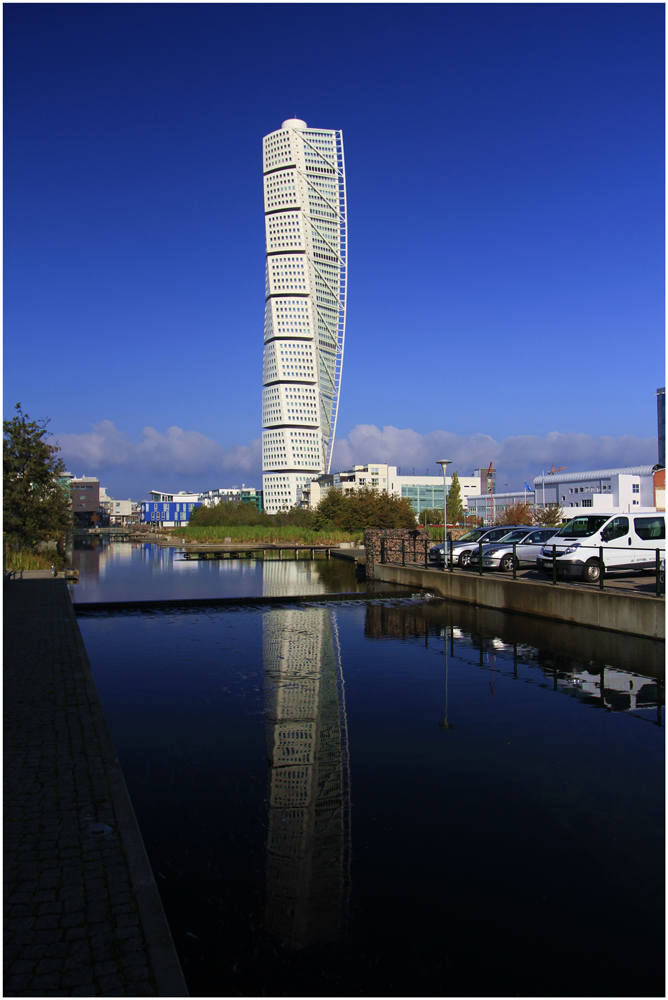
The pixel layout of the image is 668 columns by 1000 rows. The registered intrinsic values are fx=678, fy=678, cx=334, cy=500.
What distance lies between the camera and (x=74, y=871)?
4.43 m

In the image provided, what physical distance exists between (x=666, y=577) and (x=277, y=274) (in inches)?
6798

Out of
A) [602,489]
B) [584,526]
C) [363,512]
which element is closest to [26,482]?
[584,526]

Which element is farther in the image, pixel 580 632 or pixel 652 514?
pixel 652 514

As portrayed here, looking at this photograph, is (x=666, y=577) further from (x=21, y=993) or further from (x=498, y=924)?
(x=21, y=993)

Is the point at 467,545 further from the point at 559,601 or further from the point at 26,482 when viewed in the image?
the point at 26,482

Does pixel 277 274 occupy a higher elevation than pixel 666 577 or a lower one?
higher

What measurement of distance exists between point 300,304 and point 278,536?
115995 millimetres

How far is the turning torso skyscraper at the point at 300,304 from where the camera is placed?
174750 mm

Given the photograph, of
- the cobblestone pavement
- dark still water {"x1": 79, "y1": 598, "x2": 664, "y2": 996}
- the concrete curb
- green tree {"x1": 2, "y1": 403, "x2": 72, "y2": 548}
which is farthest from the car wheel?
green tree {"x1": 2, "y1": 403, "x2": 72, "y2": 548}

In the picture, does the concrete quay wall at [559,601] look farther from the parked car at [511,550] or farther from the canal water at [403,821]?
the canal water at [403,821]

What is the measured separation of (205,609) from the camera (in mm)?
22188

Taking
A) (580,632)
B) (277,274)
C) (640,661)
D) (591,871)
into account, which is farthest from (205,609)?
(277,274)

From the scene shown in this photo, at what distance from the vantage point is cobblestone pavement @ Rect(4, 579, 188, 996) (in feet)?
11.4

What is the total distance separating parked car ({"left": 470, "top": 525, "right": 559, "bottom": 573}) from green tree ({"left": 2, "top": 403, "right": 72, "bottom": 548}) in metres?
21.1
